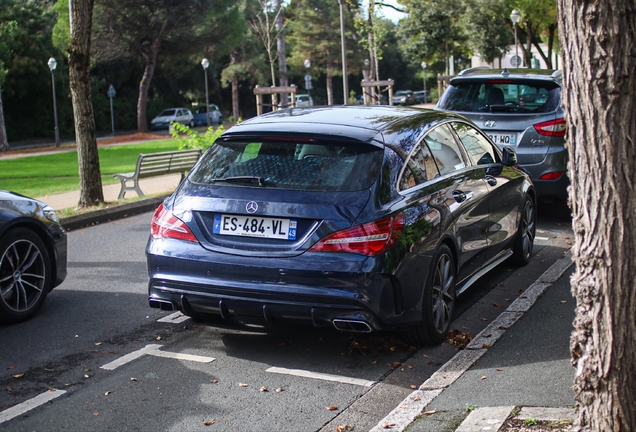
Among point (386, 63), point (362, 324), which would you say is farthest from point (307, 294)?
point (386, 63)

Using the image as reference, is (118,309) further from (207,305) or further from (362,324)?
(362,324)

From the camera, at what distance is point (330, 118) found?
6.29 m

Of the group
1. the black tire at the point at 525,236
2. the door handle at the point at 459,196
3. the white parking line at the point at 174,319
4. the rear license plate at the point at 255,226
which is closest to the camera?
the rear license plate at the point at 255,226

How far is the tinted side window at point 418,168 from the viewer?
589 centimetres

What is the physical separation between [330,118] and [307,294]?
60.7 inches

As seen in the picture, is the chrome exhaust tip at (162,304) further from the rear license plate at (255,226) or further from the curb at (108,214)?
the curb at (108,214)

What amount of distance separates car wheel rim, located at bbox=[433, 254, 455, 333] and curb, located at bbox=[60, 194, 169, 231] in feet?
22.4

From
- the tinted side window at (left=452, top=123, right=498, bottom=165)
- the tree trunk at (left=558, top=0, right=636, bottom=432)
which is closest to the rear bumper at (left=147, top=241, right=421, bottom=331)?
the tree trunk at (left=558, top=0, right=636, bottom=432)

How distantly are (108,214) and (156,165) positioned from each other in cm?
280

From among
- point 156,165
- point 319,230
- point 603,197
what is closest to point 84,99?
point 156,165

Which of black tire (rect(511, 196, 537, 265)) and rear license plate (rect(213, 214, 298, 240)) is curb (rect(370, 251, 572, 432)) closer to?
black tire (rect(511, 196, 537, 265))

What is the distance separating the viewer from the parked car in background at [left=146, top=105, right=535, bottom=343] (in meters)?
5.35

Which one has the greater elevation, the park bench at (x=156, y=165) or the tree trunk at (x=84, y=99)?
the tree trunk at (x=84, y=99)

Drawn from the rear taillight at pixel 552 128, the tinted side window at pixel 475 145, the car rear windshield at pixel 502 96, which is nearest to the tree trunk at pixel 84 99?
the car rear windshield at pixel 502 96
